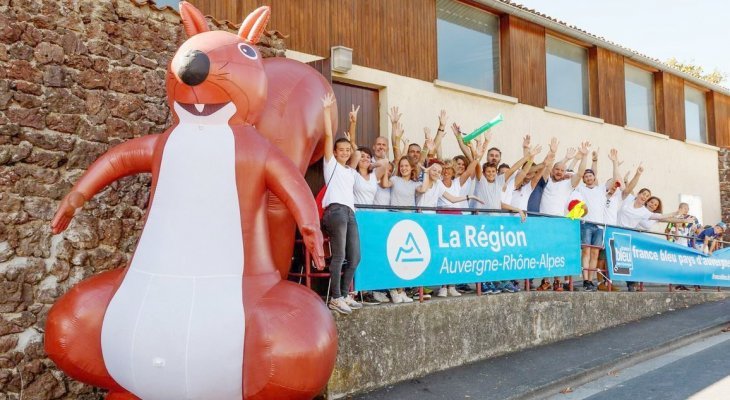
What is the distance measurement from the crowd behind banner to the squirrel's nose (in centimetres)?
136

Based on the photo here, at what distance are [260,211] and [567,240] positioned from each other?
5.40 meters

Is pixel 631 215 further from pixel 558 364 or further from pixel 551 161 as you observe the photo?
pixel 558 364

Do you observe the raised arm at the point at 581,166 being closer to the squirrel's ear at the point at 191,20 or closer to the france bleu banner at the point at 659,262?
the france bleu banner at the point at 659,262

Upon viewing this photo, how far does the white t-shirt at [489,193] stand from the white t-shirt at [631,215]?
3.45 m

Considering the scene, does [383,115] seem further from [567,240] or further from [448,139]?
[567,240]

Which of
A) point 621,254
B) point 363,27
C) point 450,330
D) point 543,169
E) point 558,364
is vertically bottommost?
point 558,364

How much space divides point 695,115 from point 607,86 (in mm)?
5566

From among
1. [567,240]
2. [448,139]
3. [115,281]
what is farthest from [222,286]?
[448,139]

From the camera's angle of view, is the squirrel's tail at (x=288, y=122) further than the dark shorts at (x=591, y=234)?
No

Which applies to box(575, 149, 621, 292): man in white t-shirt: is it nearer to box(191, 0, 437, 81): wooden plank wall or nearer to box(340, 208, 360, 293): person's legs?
box(191, 0, 437, 81): wooden plank wall

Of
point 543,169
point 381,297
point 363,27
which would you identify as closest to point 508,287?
point 543,169

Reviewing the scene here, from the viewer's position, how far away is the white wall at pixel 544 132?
32.3 ft

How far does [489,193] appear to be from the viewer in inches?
297

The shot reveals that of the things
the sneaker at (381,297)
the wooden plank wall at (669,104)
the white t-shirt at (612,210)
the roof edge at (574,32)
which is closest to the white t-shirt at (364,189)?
the sneaker at (381,297)
